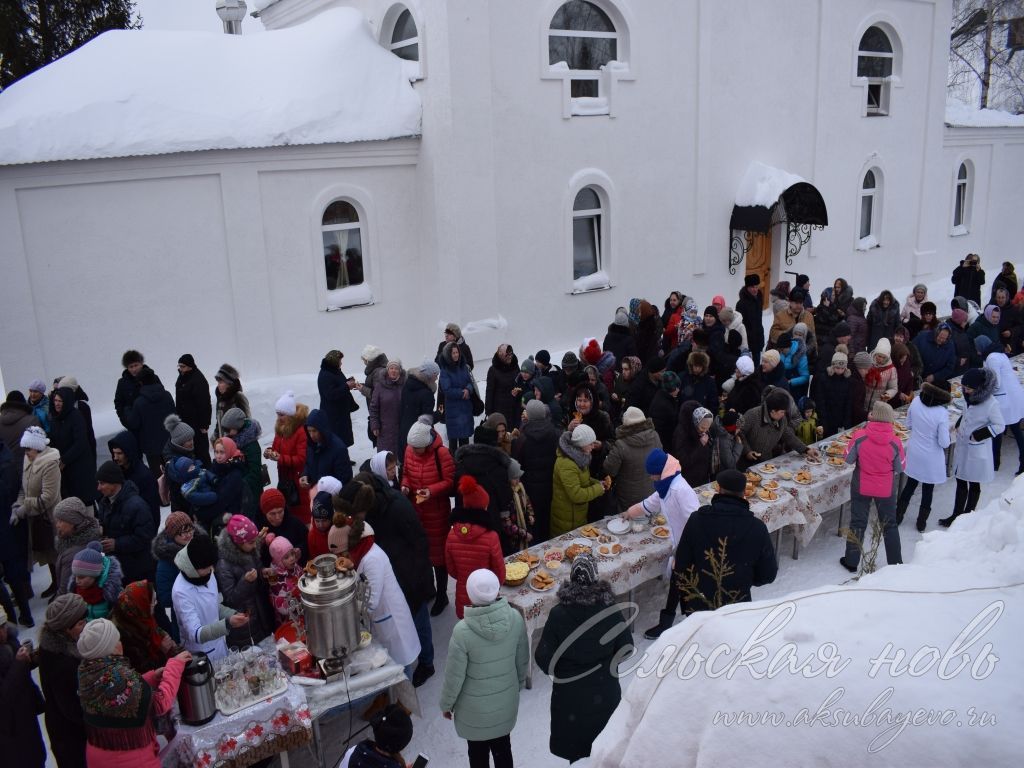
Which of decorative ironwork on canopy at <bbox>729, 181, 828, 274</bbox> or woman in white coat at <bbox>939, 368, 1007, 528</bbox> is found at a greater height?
decorative ironwork on canopy at <bbox>729, 181, 828, 274</bbox>

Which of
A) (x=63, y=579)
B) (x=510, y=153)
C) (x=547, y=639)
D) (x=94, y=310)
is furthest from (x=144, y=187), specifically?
(x=547, y=639)

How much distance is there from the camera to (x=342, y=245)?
40.2ft

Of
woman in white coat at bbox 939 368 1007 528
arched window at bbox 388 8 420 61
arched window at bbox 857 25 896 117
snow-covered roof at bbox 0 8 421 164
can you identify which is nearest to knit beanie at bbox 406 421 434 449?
woman in white coat at bbox 939 368 1007 528

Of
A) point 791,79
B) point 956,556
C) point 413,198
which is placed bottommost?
point 956,556

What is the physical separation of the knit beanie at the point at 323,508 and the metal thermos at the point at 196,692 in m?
1.29

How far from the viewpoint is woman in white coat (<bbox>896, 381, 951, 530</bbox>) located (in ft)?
25.4

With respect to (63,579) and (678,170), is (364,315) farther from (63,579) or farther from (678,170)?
(63,579)

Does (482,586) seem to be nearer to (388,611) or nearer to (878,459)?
(388,611)

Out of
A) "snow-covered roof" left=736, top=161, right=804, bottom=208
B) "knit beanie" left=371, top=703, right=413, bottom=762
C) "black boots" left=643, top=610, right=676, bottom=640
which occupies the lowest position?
"black boots" left=643, top=610, right=676, bottom=640

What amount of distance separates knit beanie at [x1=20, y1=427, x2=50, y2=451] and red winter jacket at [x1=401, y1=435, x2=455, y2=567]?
3.22 metres

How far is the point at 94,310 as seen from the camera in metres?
10.6

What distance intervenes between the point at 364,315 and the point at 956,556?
984cm

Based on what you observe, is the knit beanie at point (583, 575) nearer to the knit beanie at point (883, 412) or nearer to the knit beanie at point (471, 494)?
the knit beanie at point (471, 494)

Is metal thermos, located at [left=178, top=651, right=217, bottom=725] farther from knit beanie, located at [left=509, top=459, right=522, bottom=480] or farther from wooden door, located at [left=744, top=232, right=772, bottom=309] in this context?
wooden door, located at [left=744, top=232, right=772, bottom=309]
